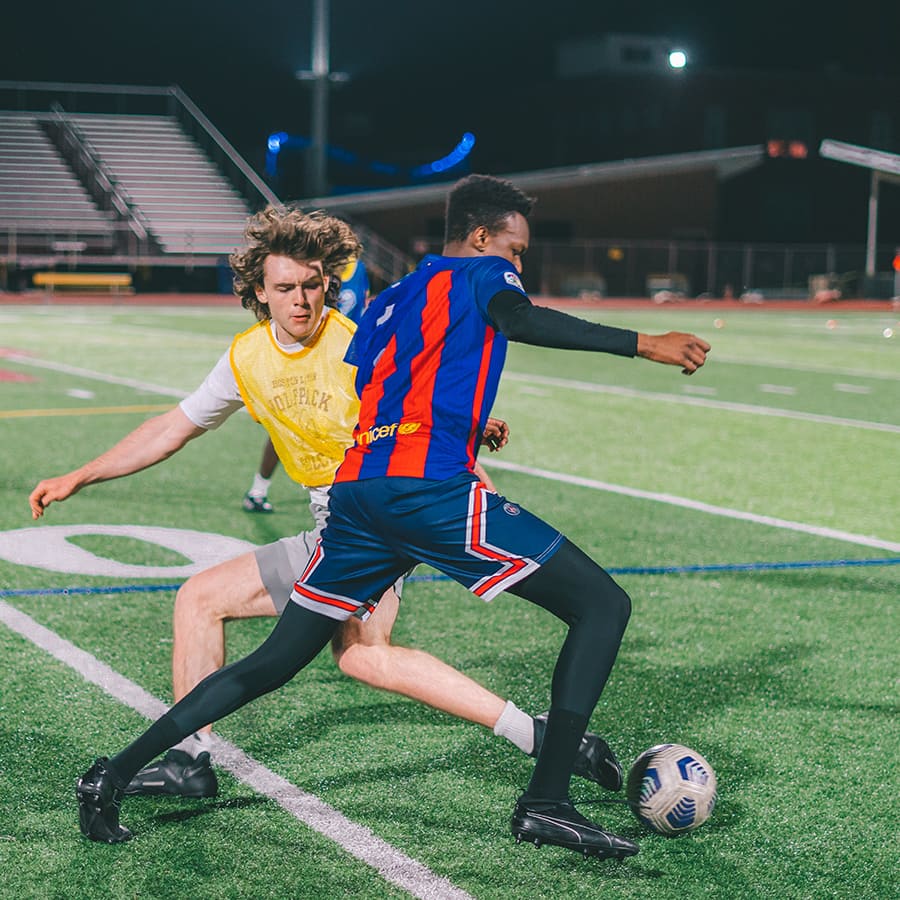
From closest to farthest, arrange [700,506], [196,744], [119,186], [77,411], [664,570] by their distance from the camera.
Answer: [196,744]
[664,570]
[700,506]
[77,411]
[119,186]

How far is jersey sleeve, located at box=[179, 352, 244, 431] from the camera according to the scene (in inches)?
163

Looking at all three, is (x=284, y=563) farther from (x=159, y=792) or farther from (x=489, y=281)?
(x=489, y=281)

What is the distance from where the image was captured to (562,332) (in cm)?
334

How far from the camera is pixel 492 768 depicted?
14.3 ft

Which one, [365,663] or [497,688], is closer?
[365,663]

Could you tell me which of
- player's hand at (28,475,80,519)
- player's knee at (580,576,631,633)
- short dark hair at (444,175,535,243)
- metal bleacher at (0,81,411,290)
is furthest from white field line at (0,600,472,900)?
metal bleacher at (0,81,411,290)

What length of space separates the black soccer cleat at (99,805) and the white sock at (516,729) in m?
1.04

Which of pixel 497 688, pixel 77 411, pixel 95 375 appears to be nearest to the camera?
pixel 497 688

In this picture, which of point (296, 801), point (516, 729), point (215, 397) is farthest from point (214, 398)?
point (516, 729)

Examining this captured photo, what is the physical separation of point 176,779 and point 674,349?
6.16 feet

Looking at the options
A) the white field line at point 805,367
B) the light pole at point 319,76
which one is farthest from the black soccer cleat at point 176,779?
the light pole at point 319,76

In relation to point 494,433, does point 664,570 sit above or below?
below

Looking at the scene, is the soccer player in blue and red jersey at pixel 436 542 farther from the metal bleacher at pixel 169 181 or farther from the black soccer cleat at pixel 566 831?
the metal bleacher at pixel 169 181

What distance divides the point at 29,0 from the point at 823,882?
44314mm
